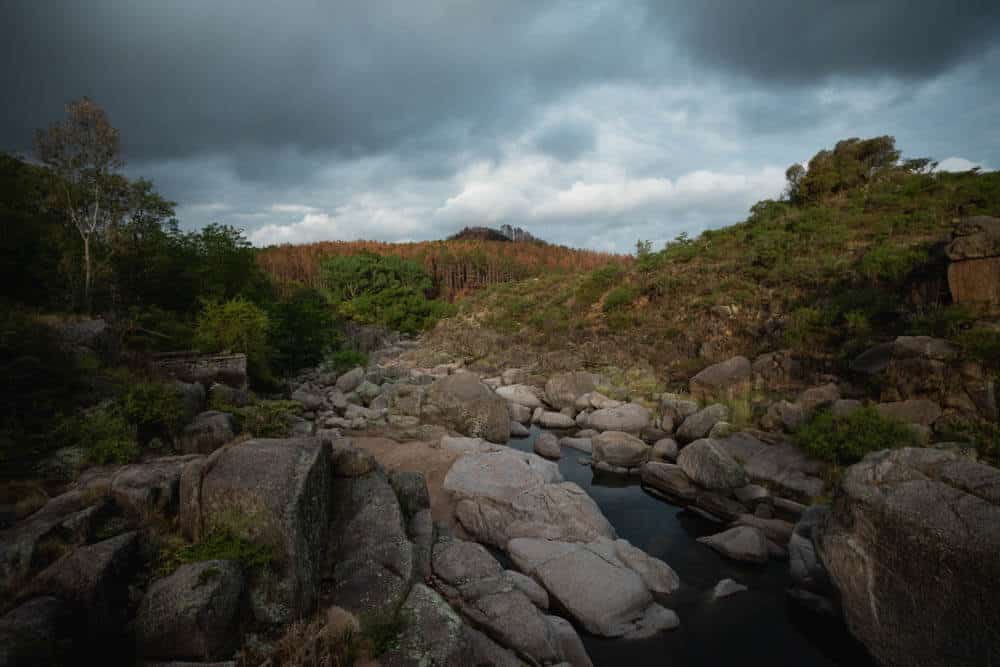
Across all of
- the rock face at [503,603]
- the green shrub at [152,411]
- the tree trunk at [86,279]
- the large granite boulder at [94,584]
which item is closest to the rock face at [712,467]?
the rock face at [503,603]

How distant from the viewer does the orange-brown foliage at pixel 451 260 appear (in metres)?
40.0

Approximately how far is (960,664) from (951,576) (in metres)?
0.78

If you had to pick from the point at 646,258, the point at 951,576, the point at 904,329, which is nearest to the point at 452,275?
the point at 646,258

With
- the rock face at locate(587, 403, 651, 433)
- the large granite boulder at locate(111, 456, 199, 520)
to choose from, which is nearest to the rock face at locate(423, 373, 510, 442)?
the rock face at locate(587, 403, 651, 433)

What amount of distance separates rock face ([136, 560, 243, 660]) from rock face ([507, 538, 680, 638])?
390 cm

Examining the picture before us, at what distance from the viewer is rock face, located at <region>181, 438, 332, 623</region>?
4555 mm

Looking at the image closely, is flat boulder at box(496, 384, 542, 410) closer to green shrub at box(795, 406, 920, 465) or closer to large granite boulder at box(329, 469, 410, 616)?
green shrub at box(795, 406, 920, 465)

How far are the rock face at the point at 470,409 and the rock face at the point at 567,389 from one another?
2970 mm

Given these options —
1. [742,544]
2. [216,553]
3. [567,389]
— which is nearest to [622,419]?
[567,389]

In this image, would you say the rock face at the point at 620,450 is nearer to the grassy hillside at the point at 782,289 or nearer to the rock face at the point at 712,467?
the rock face at the point at 712,467

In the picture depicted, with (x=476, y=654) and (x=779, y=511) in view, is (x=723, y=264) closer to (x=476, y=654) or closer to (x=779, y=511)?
(x=779, y=511)

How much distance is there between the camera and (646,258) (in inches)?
1155

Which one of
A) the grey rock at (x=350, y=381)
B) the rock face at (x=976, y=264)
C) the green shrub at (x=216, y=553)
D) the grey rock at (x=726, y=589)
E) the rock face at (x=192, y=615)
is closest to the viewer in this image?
the rock face at (x=192, y=615)

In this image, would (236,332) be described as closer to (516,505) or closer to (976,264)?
(516,505)
